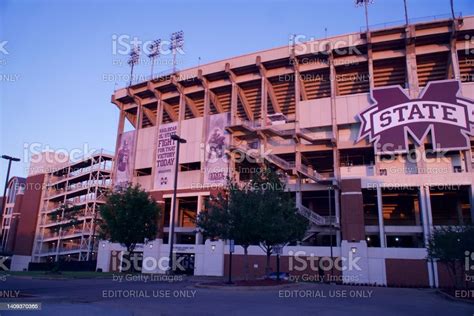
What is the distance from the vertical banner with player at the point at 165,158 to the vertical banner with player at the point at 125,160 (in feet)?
17.2

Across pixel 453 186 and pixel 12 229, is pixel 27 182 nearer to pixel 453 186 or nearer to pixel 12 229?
pixel 12 229

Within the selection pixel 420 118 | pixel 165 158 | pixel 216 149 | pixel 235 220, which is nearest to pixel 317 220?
pixel 420 118

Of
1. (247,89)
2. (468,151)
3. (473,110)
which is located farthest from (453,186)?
(247,89)

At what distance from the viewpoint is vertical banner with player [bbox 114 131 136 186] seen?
5503cm

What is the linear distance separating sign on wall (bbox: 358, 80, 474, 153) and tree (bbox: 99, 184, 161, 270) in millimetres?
24110

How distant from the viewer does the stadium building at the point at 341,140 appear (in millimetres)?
38562

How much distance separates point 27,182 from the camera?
8875 centimetres

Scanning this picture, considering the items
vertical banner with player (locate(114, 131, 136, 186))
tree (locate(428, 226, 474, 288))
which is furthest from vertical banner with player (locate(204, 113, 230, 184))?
tree (locate(428, 226, 474, 288))

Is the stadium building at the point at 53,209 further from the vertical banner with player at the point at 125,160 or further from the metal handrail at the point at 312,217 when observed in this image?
the metal handrail at the point at 312,217

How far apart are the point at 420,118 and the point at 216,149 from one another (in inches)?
934

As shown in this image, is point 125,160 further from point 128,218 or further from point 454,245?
point 454,245

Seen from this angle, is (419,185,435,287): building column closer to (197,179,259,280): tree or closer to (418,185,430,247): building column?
(418,185,430,247): building column

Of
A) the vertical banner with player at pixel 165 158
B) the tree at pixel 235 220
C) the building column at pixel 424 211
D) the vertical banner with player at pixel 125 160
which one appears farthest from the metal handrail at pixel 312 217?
the vertical banner with player at pixel 125 160

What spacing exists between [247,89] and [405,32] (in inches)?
799
